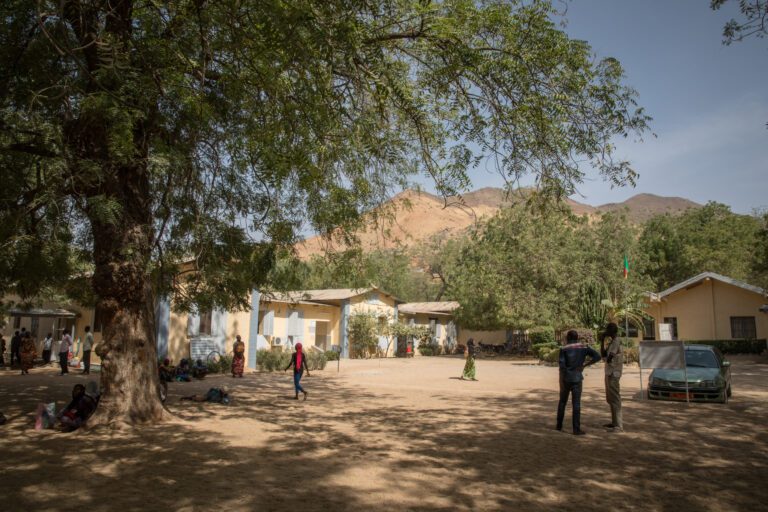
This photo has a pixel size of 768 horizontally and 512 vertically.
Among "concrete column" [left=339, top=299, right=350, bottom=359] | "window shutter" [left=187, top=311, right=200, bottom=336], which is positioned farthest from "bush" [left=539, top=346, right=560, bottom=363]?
"window shutter" [left=187, top=311, right=200, bottom=336]

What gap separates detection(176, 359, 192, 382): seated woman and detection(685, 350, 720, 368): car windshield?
48.1ft

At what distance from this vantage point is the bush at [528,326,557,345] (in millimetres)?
30938

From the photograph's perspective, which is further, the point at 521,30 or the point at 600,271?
the point at 600,271

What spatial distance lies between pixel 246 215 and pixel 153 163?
2982 millimetres

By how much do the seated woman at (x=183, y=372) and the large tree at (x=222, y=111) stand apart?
8.18m

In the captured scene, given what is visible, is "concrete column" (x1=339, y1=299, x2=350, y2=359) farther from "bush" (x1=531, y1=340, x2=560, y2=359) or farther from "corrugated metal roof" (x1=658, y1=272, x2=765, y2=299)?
"corrugated metal roof" (x1=658, y1=272, x2=765, y2=299)

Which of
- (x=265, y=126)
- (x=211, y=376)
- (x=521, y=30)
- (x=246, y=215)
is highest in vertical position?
(x=521, y=30)

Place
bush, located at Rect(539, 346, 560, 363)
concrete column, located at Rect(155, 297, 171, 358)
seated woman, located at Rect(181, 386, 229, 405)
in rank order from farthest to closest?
1. bush, located at Rect(539, 346, 560, 363)
2. concrete column, located at Rect(155, 297, 171, 358)
3. seated woman, located at Rect(181, 386, 229, 405)

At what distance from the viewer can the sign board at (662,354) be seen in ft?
38.6

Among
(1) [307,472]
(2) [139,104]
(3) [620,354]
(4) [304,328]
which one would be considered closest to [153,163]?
(2) [139,104]

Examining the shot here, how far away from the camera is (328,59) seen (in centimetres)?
631

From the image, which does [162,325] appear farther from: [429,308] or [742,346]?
[742,346]

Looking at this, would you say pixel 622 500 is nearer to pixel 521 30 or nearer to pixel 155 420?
pixel 521 30

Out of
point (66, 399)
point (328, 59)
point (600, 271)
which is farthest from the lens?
point (600, 271)
